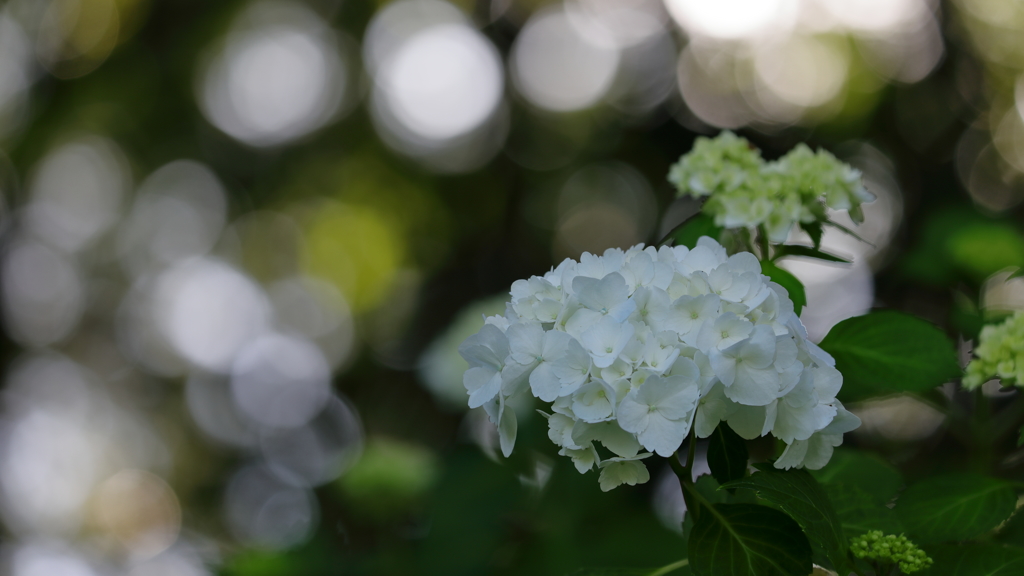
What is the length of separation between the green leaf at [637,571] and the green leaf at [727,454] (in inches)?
5.6

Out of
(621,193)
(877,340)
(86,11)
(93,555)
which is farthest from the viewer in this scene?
(621,193)

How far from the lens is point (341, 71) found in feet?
15.1

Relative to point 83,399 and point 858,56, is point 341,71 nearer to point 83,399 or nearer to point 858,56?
point 83,399

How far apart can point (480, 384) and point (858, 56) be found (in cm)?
367

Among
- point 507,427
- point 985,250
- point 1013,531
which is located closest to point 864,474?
point 1013,531

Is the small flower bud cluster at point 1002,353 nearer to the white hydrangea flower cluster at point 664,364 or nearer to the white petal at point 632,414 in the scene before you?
the white hydrangea flower cluster at point 664,364

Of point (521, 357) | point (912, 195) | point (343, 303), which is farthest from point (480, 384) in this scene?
point (343, 303)

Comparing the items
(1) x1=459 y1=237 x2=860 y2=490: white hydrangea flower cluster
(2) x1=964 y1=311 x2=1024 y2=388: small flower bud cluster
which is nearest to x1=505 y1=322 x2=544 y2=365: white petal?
(1) x1=459 y1=237 x2=860 y2=490: white hydrangea flower cluster

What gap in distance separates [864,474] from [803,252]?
10.8 inches

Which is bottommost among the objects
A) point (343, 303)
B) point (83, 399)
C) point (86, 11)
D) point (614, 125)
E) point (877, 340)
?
point (83, 399)

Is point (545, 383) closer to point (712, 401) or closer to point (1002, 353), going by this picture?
point (712, 401)

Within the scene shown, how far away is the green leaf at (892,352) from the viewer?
702 mm

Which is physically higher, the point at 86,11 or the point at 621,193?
the point at 86,11

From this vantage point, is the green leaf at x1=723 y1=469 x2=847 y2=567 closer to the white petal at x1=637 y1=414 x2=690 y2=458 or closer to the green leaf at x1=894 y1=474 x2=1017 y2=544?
the white petal at x1=637 y1=414 x2=690 y2=458
